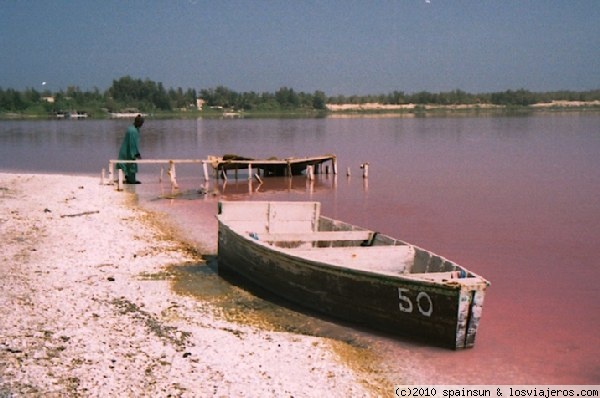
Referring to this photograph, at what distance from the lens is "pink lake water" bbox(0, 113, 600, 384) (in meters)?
7.34

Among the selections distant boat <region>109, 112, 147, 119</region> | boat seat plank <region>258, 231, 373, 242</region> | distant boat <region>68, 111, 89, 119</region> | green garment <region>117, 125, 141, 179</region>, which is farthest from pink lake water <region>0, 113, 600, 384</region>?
distant boat <region>109, 112, 147, 119</region>

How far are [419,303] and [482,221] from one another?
9.26 meters

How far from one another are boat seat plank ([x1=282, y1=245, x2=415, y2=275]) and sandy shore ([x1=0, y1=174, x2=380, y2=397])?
142 centimetres

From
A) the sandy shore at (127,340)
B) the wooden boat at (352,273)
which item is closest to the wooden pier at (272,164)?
the wooden boat at (352,273)

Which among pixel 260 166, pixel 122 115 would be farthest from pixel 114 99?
pixel 260 166

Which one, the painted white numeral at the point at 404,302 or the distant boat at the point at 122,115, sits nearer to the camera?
the painted white numeral at the point at 404,302

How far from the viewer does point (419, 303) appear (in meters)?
7.27

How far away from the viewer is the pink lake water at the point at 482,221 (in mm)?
7340

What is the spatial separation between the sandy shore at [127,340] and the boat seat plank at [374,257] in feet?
4.66

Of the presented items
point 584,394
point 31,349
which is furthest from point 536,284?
point 31,349

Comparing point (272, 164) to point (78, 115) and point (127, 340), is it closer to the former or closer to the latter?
point (127, 340)

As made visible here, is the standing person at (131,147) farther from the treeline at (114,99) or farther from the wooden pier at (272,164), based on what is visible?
the treeline at (114,99)

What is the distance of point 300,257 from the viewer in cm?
855

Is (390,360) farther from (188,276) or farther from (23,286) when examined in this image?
(23,286)
